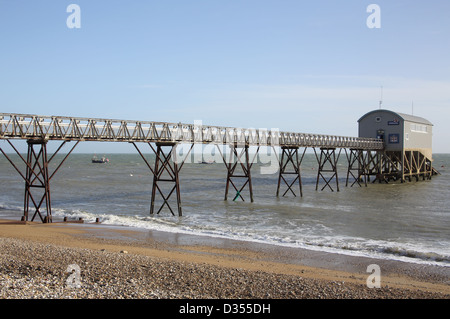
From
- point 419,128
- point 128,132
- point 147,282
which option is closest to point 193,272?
point 147,282

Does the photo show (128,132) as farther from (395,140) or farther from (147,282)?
(395,140)

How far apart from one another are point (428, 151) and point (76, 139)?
46853 millimetres

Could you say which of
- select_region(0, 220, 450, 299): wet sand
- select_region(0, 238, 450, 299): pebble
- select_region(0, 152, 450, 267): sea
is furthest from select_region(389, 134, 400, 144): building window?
select_region(0, 238, 450, 299): pebble

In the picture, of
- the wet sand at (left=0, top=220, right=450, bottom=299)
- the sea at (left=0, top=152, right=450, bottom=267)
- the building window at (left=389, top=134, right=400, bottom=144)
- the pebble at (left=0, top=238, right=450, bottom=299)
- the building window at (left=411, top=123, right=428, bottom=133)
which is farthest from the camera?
the building window at (left=411, top=123, right=428, bottom=133)

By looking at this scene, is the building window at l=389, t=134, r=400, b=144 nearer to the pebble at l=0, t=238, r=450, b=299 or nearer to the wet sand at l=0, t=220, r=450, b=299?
the wet sand at l=0, t=220, r=450, b=299

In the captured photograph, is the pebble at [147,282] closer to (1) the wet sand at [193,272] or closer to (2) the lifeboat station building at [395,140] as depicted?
(1) the wet sand at [193,272]

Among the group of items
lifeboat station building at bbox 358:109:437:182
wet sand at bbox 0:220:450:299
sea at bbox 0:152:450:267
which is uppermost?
lifeboat station building at bbox 358:109:437:182

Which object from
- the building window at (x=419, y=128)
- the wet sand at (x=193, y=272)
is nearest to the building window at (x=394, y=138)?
the building window at (x=419, y=128)

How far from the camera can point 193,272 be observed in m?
9.52

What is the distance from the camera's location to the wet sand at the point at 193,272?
8.16 meters

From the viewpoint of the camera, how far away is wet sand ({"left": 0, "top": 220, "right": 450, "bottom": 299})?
8.16 metres

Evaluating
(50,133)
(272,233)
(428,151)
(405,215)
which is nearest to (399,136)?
(428,151)

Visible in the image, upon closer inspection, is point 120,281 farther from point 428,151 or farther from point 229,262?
point 428,151

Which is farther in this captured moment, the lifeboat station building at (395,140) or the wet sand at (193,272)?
the lifeboat station building at (395,140)
